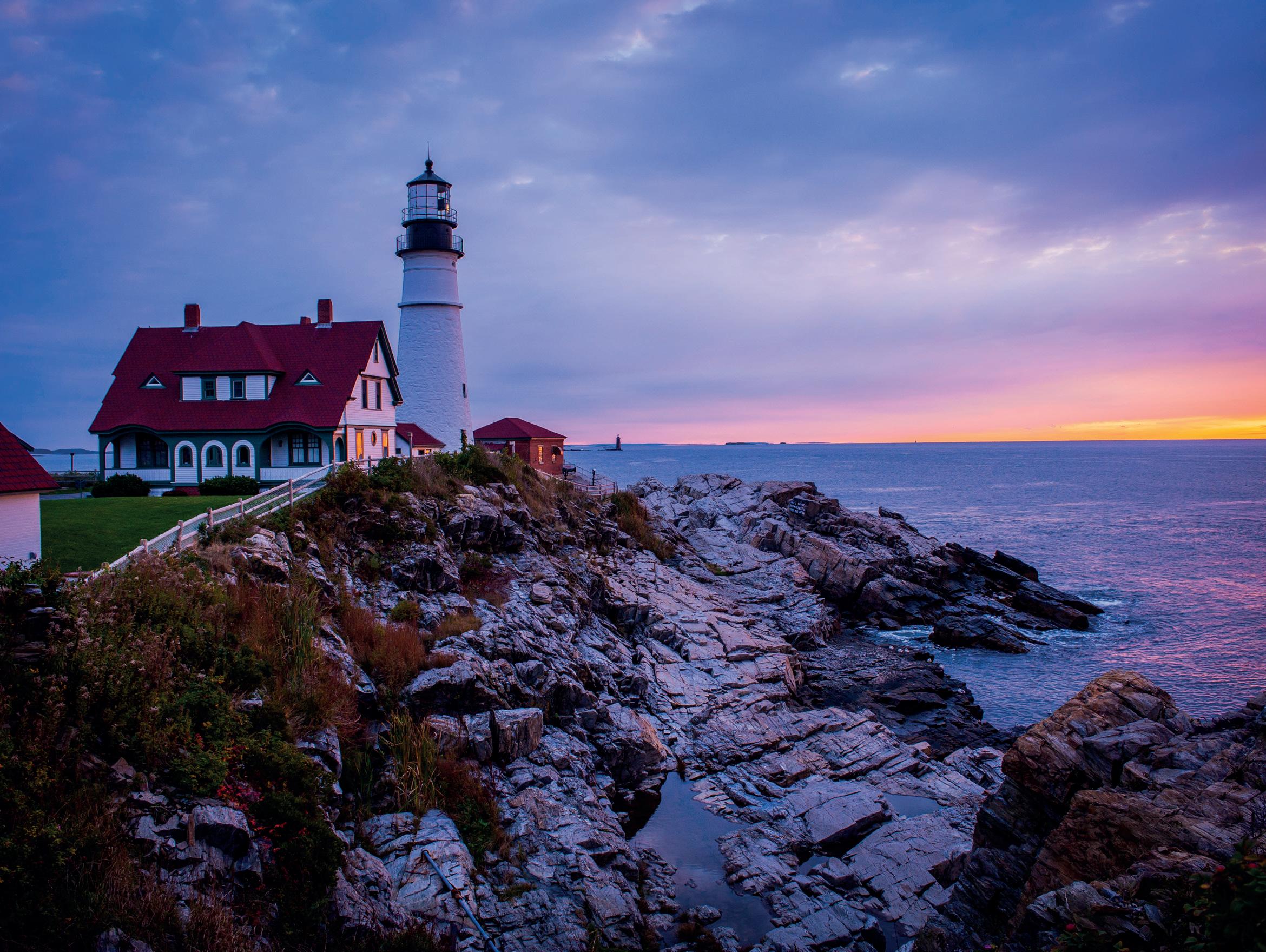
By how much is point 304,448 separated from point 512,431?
41.5ft

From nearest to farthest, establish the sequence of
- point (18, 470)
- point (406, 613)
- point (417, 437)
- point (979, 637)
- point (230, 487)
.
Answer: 1. point (18, 470)
2. point (406, 613)
3. point (230, 487)
4. point (979, 637)
5. point (417, 437)

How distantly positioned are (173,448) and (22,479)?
18.5m

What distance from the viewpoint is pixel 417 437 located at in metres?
39.7

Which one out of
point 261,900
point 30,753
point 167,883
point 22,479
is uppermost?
point 22,479

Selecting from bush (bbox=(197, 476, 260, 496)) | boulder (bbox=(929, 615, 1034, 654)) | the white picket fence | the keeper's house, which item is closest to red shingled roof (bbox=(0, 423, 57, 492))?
the white picket fence

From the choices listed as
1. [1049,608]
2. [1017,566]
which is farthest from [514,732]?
[1017,566]

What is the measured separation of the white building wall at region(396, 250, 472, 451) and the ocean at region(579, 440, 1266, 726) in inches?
970

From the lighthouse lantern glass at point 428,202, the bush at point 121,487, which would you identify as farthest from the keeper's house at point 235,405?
the lighthouse lantern glass at point 428,202

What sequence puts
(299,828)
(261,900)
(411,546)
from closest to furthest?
1. (261,900)
2. (299,828)
3. (411,546)

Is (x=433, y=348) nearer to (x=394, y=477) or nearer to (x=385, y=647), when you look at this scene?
(x=394, y=477)

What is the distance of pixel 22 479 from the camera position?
15328 millimetres

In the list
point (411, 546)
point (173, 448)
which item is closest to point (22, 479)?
point (411, 546)

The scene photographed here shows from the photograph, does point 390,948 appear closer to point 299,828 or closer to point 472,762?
point 299,828

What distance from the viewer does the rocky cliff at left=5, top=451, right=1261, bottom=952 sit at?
8.27 metres
